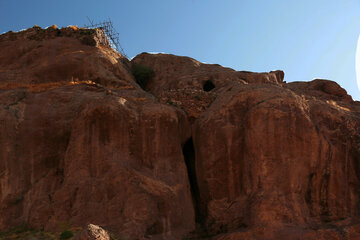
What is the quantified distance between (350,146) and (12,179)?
543 inches

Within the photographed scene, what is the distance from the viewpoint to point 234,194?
17.5m

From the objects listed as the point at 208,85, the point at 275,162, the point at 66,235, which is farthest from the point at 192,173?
the point at 208,85

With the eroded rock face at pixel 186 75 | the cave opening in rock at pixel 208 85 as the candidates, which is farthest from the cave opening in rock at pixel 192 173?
the cave opening in rock at pixel 208 85

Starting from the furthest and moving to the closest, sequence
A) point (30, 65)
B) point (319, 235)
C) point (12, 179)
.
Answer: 1. point (30, 65)
2. point (12, 179)
3. point (319, 235)

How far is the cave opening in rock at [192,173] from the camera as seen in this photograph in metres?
18.4

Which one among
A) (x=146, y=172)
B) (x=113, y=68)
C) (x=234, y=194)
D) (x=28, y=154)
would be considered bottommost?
(x=234, y=194)

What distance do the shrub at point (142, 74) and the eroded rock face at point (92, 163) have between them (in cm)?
905

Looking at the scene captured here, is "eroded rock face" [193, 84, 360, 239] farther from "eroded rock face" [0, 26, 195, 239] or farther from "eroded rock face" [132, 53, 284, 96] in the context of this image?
"eroded rock face" [132, 53, 284, 96]

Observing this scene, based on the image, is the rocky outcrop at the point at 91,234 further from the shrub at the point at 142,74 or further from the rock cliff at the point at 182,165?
the shrub at the point at 142,74

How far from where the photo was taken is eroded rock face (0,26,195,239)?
15.8m

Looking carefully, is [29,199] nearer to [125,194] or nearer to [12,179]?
[12,179]

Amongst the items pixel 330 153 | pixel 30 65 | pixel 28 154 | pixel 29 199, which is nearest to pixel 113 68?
pixel 30 65

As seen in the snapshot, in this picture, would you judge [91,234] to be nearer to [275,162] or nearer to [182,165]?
[182,165]

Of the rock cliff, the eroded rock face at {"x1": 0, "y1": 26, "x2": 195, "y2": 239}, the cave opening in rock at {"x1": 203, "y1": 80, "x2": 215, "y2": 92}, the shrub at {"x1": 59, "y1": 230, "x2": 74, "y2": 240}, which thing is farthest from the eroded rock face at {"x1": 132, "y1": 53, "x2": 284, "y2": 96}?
the shrub at {"x1": 59, "y1": 230, "x2": 74, "y2": 240}
